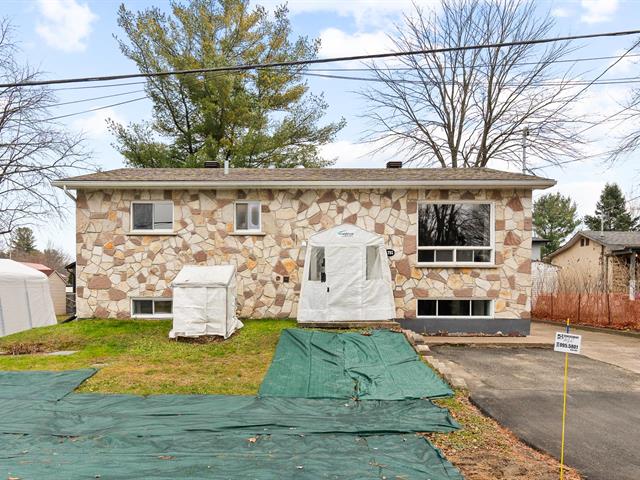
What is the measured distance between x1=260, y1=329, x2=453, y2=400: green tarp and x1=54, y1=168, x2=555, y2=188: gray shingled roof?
4273mm

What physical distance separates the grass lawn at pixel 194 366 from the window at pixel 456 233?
4.21 meters

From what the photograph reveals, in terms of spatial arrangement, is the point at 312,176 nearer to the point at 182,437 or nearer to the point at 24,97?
the point at 182,437

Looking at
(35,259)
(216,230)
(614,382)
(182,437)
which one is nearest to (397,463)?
(182,437)

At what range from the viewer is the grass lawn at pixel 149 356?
6883mm

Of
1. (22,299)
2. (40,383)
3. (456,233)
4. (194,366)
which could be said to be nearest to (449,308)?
(456,233)

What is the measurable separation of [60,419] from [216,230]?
6.78 meters

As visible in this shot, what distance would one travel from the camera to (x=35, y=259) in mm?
49500

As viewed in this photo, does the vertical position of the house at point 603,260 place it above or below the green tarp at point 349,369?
above

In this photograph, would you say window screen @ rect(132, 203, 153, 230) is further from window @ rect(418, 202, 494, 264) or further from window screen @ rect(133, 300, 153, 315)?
window @ rect(418, 202, 494, 264)

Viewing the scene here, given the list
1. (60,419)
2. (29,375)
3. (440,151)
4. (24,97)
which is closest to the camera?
(60,419)

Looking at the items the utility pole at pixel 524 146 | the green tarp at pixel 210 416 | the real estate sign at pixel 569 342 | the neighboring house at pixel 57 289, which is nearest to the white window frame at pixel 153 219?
the green tarp at pixel 210 416

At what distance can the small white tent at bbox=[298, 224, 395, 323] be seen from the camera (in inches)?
414

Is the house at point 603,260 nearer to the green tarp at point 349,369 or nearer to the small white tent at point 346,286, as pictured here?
the small white tent at point 346,286

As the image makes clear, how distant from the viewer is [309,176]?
40.2 feet
